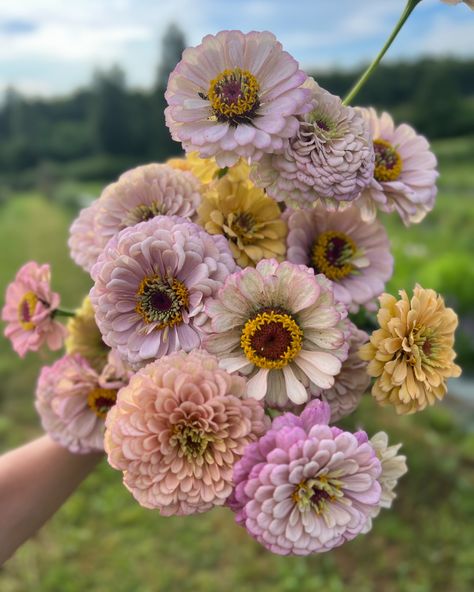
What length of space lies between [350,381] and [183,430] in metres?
0.17

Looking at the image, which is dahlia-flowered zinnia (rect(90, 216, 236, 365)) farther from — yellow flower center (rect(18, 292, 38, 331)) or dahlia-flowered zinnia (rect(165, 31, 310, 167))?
yellow flower center (rect(18, 292, 38, 331))

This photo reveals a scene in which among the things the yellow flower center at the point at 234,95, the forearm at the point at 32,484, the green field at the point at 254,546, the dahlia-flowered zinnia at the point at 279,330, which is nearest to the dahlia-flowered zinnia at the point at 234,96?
the yellow flower center at the point at 234,95

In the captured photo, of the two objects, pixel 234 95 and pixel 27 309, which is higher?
pixel 234 95

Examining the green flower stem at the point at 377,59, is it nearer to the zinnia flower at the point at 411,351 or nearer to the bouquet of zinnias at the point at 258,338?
the bouquet of zinnias at the point at 258,338

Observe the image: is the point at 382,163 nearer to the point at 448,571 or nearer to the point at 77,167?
the point at 448,571

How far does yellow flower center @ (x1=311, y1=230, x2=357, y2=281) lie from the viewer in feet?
2.06

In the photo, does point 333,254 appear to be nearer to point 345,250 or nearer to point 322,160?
point 345,250

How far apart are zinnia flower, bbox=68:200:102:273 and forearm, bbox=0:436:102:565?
31cm

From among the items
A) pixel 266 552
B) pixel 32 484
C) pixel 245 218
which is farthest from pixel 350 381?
pixel 266 552

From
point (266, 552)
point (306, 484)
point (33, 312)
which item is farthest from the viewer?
point (266, 552)

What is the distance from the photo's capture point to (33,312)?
70 cm

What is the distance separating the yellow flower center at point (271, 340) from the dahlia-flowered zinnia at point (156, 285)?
4cm

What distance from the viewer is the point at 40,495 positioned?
2.76 feet

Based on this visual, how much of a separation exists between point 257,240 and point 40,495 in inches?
19.1
